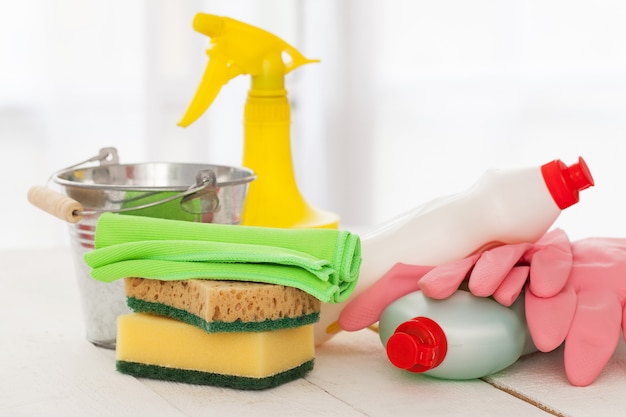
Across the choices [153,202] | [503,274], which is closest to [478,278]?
[503,274]

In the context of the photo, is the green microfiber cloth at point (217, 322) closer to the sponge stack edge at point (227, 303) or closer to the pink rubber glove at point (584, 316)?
the sponge stack edge at point (227, 303)

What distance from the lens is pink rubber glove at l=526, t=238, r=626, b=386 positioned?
588mm

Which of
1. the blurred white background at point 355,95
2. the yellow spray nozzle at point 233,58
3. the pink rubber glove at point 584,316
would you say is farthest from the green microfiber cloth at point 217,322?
the blurred white background at point 355,95

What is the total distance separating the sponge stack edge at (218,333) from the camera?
553 millimetres

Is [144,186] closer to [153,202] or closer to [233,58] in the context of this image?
[153,202]

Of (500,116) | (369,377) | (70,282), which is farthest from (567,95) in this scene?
(369,377)

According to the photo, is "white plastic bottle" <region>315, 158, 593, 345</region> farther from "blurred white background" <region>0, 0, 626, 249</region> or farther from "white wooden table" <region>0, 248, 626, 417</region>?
"blurred white background" <region>0, 0, 626, 249</region>

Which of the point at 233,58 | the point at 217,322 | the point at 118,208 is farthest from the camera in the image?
the point at 233,58

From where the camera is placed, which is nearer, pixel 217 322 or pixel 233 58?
pixel 217 322

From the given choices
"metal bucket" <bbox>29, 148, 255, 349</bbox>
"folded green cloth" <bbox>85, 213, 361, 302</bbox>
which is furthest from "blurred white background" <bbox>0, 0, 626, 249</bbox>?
"folded green cloth" <bbox>85, 213, 361, 302</bbox>

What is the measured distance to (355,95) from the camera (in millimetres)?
2184

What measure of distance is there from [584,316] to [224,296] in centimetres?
24

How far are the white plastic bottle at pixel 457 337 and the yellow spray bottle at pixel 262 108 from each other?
30 centimetres

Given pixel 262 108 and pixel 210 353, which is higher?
pixel 262 108
